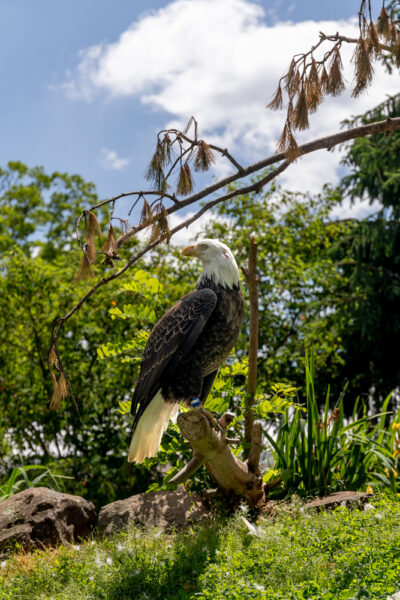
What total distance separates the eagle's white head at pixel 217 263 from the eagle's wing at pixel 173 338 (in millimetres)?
164

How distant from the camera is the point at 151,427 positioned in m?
4.71

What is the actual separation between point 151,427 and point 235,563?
4.10 ft

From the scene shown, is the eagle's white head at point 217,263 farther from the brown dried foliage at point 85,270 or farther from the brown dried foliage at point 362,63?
the brown dried foliage at point 362,63

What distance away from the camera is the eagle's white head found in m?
4.49

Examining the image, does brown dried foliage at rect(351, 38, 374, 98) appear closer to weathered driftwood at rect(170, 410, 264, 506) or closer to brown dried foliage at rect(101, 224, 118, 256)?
brown dried foliage at rect(101, 224, 118, 256)

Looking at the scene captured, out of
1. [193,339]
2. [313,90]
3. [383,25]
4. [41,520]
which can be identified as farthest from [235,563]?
[383,25]

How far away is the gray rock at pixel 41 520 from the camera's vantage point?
4.91 metres

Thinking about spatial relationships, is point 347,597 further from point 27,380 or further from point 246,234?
point 246,234

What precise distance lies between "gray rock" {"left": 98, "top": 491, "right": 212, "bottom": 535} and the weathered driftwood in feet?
0.93

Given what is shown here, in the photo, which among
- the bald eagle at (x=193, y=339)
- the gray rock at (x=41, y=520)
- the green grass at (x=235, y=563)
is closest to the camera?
the green grass at (x=235, y=563)

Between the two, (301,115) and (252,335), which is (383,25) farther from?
(252,335)

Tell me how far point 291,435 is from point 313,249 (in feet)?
18.0

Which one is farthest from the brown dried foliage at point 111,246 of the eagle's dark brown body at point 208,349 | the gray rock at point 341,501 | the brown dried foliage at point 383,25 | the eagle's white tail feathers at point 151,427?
the gray rock at point 341,501

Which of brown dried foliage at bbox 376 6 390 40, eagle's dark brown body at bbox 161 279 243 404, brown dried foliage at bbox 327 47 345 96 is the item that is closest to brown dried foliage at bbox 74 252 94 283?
eagle's dark brown body at bbox 161 279 243 404
